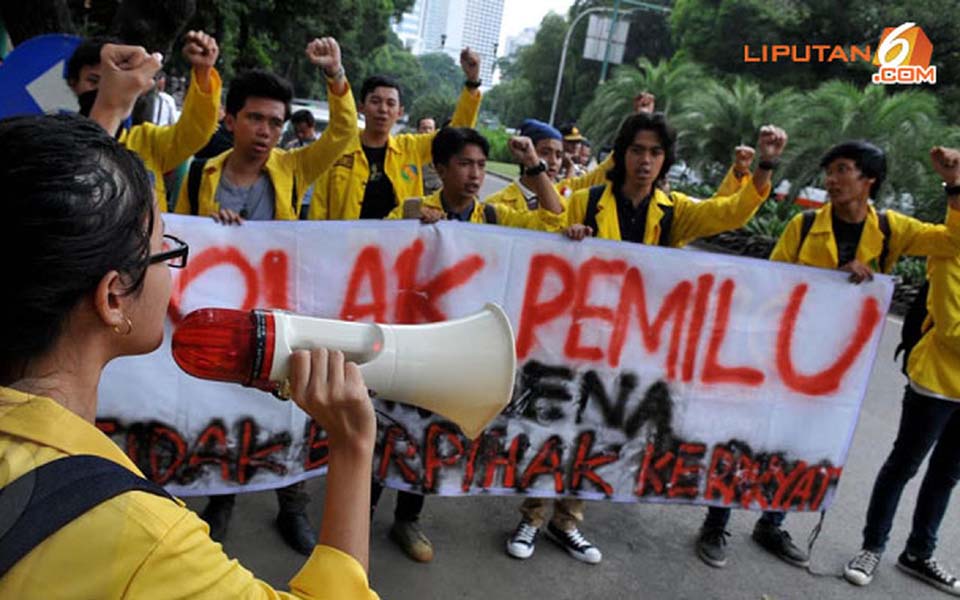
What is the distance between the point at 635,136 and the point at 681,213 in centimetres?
39

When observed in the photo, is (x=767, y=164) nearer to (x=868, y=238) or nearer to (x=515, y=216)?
(x=868, y=238)

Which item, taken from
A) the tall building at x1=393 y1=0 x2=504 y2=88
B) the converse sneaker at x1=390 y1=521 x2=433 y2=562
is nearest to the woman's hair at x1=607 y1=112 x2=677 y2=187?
the converse sneaker at x1=390 y1=521 x2=433 y2=562

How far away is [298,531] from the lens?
9.84ft

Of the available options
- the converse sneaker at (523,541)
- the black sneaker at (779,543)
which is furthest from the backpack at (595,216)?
the black sneaker at (779,543)

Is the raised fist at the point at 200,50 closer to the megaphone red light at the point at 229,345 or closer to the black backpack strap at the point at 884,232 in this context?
the megaphone red light at the point at 229,345

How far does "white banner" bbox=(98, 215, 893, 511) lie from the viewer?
8.88 feet

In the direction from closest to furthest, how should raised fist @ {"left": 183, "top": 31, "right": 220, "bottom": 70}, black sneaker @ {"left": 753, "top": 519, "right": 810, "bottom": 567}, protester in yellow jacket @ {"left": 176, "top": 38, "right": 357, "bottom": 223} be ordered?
raised fist @ {"left": 183, "top": 31, "right": 220, "bottom": 70} < protester in yellow jacket @ {"left": 176, "top": 38, "right": 357, "bottom": 223} < black sneaker @ {"left": 753, "top": 519, "right": 810, "bottom": 567}

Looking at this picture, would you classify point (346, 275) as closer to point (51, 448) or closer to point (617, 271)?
point (617, 271)

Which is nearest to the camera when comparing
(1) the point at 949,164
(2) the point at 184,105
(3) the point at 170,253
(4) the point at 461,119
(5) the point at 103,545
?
(5) the point at 103,545

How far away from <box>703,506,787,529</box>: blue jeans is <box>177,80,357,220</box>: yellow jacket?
87.6 inches

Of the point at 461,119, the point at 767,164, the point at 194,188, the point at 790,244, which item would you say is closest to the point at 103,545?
the point at 194,188

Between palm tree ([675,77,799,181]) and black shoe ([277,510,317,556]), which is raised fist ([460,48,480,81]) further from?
palm tree ([675,77,799,181])

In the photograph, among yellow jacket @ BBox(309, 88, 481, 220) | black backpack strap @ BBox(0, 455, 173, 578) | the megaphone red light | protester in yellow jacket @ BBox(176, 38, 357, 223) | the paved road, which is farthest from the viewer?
yellow jacket @ BBox(309, 88, 481, 220)

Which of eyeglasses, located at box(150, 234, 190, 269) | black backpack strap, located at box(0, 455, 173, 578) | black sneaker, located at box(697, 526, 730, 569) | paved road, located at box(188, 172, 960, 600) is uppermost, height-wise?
eyeglasses, located at box(150, 234, 190, 269)
